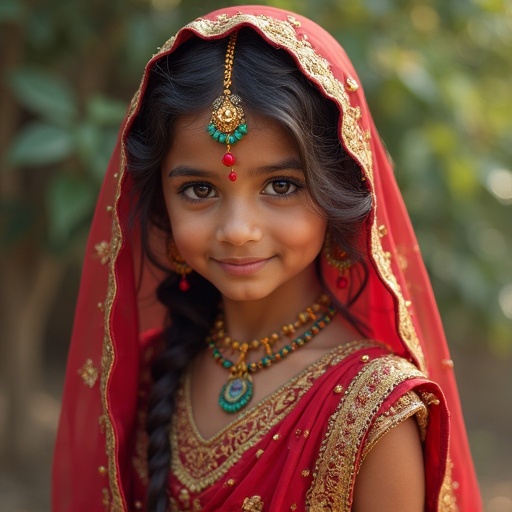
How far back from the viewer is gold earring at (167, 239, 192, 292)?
64.4 inches

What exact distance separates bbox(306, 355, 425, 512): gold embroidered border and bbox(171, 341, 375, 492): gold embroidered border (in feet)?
0.34

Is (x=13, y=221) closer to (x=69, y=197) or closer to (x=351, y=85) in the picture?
(x=69, y=197)

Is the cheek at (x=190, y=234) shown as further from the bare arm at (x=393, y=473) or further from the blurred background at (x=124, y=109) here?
the blurred background at (x=124, y=109)

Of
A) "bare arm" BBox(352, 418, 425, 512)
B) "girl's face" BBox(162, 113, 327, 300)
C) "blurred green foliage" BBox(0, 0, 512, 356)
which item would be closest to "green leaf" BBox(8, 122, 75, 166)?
"blurred green foliage" BBox(0, 0, 512, 356)

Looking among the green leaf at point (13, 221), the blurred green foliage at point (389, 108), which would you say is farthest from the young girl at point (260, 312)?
the green leaf at point (13, 221)

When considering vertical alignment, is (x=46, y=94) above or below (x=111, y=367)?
above

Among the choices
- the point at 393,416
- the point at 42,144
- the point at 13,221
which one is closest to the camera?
the point at 393,416

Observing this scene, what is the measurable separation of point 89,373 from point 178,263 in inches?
11.6

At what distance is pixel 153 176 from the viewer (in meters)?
1.55

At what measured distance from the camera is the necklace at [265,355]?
155 cm

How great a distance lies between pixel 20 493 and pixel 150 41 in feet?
5.96

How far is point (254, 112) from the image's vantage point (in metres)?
1.35

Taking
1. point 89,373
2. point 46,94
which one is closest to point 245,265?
point 89,373

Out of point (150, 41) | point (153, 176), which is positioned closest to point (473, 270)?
point (150, 41)
